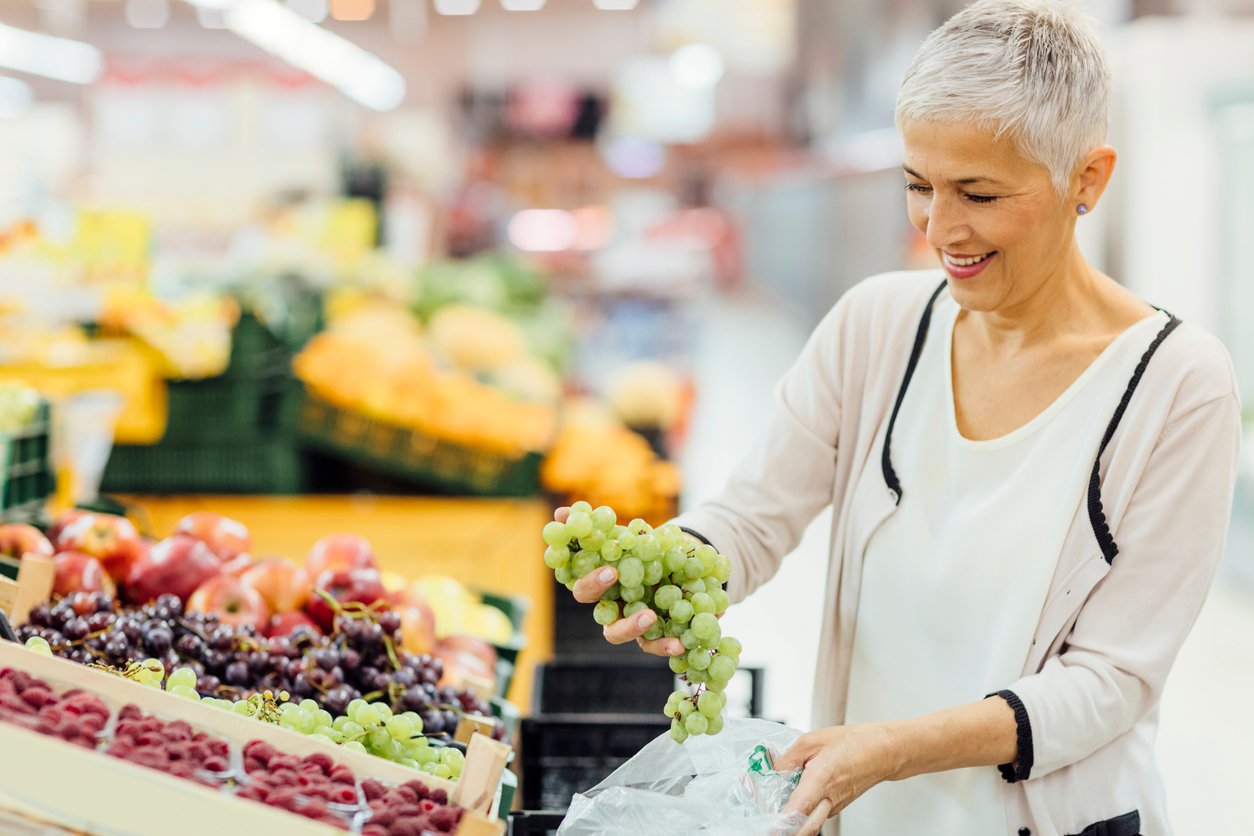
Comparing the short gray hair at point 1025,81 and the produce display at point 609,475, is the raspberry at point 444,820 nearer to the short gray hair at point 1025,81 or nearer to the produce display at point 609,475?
the short gray hair at point 1025,81

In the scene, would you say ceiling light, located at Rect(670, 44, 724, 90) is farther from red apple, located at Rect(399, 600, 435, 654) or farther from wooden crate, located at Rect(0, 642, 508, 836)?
wooden crate, located at Rect(0, 642, 508, 836)

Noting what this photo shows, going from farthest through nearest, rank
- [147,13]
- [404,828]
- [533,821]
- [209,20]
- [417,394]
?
[209,20], [147,13], [417,394], [533,821], [404,828]

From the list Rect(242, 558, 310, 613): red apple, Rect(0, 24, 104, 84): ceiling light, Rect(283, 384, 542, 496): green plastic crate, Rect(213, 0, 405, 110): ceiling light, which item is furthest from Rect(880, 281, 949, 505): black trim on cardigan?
Rect(0, 24, 104, 84): ceiling light

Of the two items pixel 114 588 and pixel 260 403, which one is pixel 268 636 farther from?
pixel 260 403

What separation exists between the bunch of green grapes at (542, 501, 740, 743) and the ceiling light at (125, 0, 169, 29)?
20725 mm

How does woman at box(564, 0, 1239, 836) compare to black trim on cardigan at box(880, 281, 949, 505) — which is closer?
woman at box(564, 0, 1239, 836)

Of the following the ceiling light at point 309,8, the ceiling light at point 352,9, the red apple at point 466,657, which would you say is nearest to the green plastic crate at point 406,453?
the red apple at point 466,657

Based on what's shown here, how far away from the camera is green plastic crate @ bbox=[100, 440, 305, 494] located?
4488mm

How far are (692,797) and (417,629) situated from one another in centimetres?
80

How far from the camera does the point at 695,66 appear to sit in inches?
719

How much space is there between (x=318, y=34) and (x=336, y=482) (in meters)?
8.13

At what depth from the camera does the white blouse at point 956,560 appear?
162 cm

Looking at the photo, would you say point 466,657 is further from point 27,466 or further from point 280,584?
point 27,466

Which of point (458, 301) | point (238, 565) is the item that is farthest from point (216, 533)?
point (458, 301)
